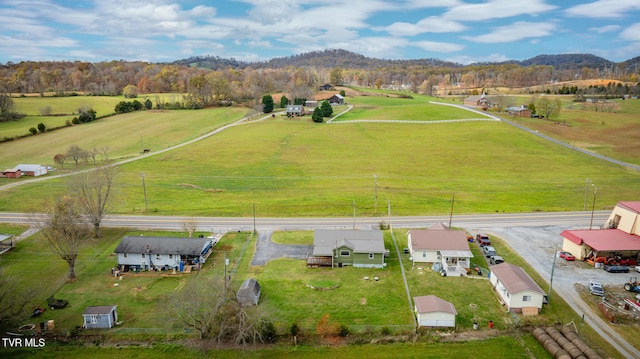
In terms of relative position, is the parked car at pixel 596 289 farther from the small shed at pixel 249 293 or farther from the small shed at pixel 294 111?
the small shed at pixel 294 111

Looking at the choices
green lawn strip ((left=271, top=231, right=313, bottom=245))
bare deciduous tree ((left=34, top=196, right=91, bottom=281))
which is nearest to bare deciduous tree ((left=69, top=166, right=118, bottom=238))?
bare deciduous tree ((left=34, top=196, right=91, bottom=281))

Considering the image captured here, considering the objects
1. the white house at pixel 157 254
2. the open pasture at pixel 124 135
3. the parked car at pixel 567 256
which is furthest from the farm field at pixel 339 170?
the white house at pixel 157 254

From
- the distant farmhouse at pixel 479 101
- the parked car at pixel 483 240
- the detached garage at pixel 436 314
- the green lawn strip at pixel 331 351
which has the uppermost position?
→ the distant farmhouse at pixel 479 101

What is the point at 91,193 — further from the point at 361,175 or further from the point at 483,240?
the point at 483,240

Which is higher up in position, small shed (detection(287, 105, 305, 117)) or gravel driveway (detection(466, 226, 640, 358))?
small shed (detection(287, 105, 305, 117))

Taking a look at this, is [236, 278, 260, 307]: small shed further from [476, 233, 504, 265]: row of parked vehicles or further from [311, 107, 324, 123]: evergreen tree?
[311, 107, 324, 123]: evergreen tree
